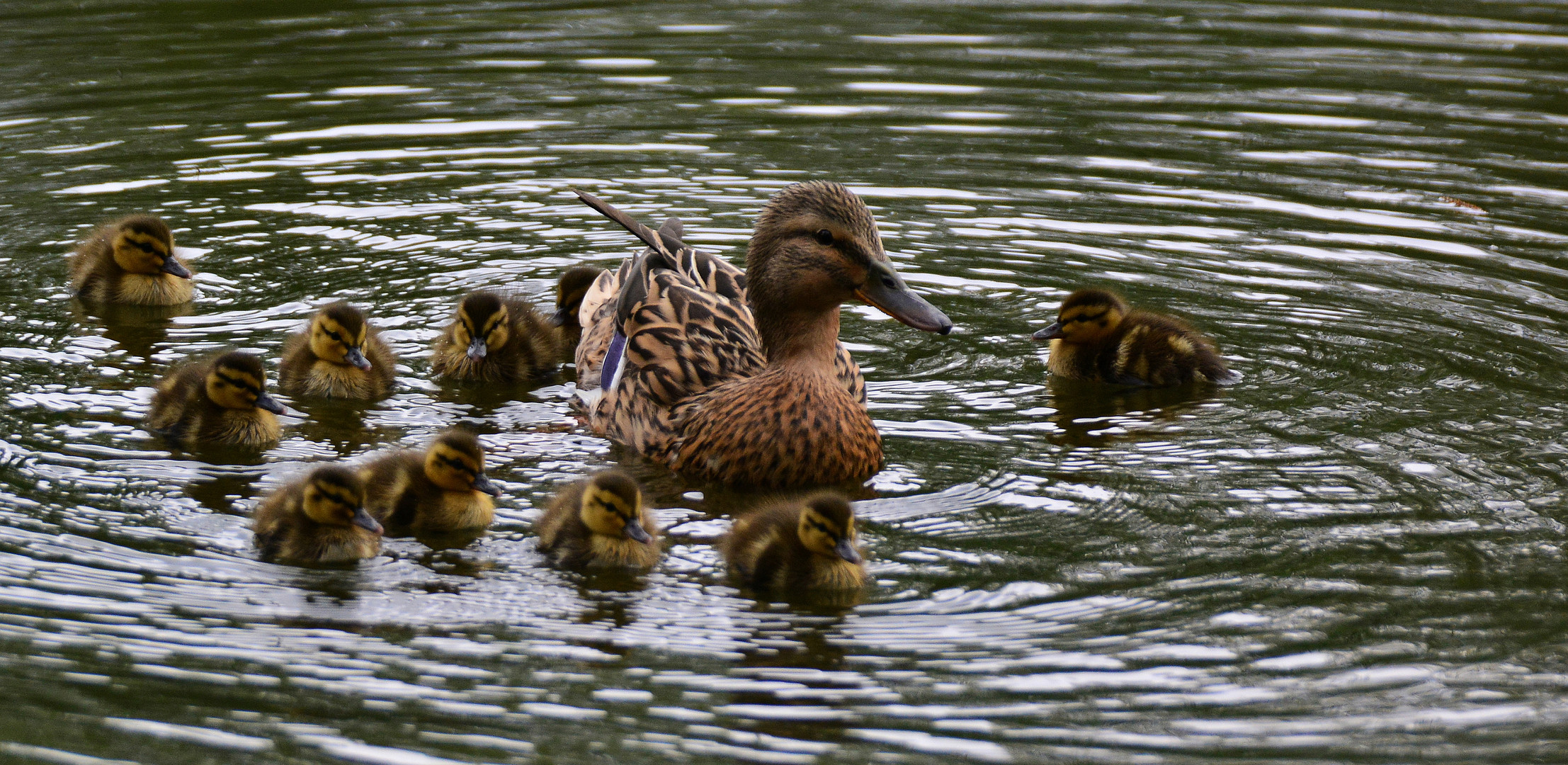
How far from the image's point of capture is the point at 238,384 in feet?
18.7

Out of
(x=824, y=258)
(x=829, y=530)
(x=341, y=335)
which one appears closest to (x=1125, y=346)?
(x=824, y=258)

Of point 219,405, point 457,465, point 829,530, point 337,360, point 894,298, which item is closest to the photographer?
point 829,530

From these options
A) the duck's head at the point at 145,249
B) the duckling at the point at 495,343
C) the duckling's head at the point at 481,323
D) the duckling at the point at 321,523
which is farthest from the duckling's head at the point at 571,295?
the duckling at the point at 321,523

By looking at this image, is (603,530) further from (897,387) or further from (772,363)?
(897,387)

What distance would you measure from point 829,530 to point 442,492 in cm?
122

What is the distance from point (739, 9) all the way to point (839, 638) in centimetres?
937

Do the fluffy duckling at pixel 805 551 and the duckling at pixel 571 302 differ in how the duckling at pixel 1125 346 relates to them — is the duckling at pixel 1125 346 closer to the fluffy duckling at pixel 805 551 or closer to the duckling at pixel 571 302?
the duckling at pixel 571 302

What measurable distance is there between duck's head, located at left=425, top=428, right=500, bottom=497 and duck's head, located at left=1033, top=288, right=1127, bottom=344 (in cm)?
250

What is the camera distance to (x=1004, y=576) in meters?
4.60

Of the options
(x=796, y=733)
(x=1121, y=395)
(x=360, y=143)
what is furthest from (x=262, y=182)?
(x=796, y=733)

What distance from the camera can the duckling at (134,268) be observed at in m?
7.26

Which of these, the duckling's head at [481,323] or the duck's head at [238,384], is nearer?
the duck's head at [238,384]

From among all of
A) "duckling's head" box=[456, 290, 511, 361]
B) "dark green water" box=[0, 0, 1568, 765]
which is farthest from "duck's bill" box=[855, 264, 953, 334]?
"duckling's head" box=[456, 290, 511, 361]

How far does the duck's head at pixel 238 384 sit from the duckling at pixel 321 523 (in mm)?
967
